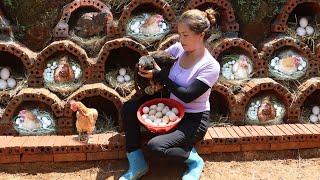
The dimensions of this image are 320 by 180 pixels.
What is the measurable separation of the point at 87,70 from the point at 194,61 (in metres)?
1.14

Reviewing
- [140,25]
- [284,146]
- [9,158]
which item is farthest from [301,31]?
[9,158]

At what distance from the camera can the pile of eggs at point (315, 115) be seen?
459cm

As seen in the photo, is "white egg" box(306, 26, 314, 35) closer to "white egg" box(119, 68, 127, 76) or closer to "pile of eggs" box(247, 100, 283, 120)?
"pile of eggs" box(247, 100, 283, 120)

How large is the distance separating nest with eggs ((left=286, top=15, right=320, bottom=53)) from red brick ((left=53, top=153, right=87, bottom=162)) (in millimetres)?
2420

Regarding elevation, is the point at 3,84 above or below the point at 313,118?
above

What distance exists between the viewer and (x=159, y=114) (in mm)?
3822

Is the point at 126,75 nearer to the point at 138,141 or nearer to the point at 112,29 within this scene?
the point at 112,29

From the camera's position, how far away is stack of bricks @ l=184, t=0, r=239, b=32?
4.54 m

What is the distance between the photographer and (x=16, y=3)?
15.1 feet

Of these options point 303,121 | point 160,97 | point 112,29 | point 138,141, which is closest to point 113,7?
point 112,29

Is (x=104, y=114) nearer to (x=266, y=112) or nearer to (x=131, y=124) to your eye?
(x=131, y=124)

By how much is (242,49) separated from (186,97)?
4.01 feet

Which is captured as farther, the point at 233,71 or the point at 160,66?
the point at 233,71

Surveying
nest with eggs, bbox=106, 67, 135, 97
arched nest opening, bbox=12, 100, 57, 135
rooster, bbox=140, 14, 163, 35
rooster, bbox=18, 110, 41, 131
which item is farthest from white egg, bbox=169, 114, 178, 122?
rooster, bbox=18, 110, 41, 131
